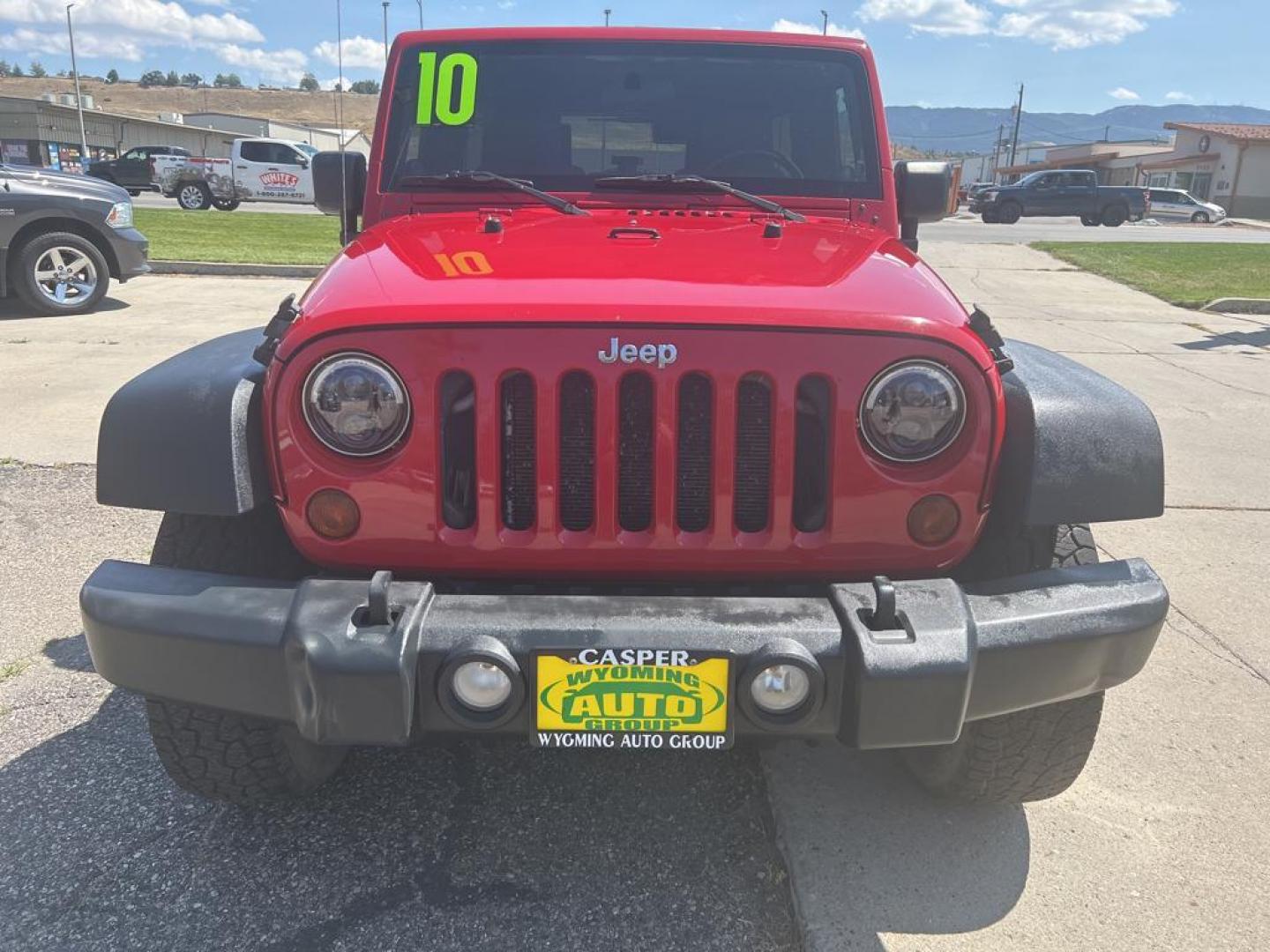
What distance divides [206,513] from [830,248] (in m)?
1.61

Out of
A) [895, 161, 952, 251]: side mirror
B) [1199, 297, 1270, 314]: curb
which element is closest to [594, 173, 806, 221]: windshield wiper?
[895, 161, 952, 251]: side mirror

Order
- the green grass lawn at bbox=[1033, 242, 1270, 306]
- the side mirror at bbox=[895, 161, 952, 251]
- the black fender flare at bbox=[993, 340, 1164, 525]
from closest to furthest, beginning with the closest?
the black fender flare at bbox=[993, 340, 1164, 525] < the side mirror at bbox=[895, 161, 952, 251] < the green grass lawn at bbox=[1033, 242, 1270, 306]

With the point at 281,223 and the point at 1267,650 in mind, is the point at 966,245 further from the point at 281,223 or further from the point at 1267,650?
the point at 1267,650

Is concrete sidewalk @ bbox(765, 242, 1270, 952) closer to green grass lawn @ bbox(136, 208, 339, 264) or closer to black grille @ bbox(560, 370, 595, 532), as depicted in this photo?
black grille @ bbox(560, 370, 595, 532)

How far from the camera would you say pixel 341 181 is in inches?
139

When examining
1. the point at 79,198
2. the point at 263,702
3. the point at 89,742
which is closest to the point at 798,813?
the point at 263,702

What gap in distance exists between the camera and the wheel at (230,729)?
225 centimetres

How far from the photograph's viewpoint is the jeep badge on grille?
77.2 inches

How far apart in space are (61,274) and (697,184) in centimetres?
822

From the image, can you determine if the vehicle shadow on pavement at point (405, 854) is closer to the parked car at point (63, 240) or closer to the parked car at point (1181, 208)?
the parked car at point (63, 240)

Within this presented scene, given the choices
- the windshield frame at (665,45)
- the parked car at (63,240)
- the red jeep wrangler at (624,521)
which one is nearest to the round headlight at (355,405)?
the red jeep wrangler at (624,521)

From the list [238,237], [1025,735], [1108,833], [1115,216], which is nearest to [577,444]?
[1025,735]

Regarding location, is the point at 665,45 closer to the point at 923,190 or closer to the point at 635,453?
the point at 923,190

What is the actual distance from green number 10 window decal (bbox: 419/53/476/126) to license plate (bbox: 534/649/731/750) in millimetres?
2239
